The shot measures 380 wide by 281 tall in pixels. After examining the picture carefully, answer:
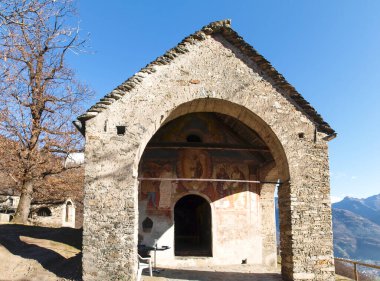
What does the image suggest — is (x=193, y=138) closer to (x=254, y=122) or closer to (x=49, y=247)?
(x=254, y=122)

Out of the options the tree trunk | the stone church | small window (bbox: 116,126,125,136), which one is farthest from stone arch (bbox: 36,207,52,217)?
small window (bbox: 116,126,125,136)

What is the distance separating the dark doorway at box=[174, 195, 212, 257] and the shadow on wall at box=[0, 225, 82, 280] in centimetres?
371

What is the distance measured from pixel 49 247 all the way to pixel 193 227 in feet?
25.6

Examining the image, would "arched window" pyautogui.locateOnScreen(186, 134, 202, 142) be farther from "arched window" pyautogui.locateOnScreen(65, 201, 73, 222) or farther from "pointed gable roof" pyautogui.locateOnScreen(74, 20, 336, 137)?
"arched window" pyautogui.locateOnScreen(65, 201, 73, 222)

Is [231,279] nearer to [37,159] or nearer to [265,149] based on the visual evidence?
[265,149]

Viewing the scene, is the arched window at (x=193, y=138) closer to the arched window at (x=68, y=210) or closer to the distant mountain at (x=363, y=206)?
the arched window at (x=68, y=210)

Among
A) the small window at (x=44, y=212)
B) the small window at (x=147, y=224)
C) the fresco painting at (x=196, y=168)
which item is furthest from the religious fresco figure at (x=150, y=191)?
the small window at (x=44, y=212)

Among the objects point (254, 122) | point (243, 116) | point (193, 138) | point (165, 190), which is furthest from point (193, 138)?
point (254, 122)

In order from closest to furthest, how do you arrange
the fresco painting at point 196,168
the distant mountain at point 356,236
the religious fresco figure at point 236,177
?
1. the fresco painting at point 196,168
2. the religious fresco figure at point 236,177
3. the distant mountain at point 356,236

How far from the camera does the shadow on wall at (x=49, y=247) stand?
813 centimetres

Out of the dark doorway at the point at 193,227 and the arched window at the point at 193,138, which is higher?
the arched window at the point at 193,138

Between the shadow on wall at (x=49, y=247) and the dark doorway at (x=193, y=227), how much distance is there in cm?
371

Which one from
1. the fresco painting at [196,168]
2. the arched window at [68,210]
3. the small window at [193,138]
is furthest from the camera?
the arched window at [68,210]

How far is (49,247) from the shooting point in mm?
10820
